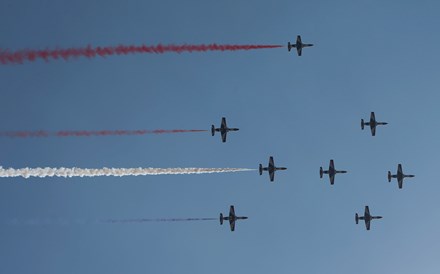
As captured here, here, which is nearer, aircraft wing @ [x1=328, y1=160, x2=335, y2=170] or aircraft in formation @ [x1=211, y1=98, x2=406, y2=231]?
aircraft in formation @ [x1=211, y1=98, x2=406, y2=231]

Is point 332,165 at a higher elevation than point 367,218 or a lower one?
higher

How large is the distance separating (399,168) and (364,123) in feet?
51.5

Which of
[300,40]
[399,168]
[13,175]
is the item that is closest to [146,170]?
[13,175]

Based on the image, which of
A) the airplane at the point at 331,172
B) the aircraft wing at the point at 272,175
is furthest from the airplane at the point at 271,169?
the airplane at the point at 331,172

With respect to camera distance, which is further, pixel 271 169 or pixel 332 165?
pixel 332 165

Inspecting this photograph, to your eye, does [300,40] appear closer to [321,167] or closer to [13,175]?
[321,167]

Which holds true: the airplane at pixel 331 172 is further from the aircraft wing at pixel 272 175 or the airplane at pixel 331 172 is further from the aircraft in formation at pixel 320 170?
the aircraft wing at pixel 272 175

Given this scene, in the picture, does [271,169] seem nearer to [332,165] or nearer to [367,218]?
[332,165]

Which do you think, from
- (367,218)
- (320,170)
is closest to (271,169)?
(320,170)

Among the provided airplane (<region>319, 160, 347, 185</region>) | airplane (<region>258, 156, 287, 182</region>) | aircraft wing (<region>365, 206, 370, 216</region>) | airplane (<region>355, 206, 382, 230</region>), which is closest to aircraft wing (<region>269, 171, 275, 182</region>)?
airplane (<region>258, 156, 287, 182</region>)

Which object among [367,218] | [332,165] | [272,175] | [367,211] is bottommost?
[367,218]

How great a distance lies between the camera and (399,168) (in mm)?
167375

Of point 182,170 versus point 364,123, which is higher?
point 364,123

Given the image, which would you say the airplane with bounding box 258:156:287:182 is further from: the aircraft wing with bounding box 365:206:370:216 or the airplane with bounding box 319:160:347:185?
the aircraft wing with bounding box 365:206:370:216
